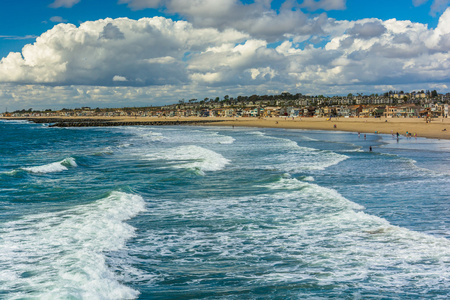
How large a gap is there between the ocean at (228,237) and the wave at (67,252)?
4 cm

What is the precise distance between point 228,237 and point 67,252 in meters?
4.65

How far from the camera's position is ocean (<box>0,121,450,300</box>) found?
873 centimetres

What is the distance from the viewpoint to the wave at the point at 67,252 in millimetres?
8469

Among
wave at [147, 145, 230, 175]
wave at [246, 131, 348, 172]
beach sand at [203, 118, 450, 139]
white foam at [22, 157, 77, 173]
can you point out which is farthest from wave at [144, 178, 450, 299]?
beach sand at [203, 118, 450, 139]

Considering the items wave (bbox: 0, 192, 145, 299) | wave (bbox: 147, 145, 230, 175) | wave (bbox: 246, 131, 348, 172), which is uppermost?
wave (bbox: 246, 131, 348, 172)

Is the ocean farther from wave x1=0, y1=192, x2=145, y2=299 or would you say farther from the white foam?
the white foam

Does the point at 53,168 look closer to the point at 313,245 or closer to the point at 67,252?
the point at 67,252

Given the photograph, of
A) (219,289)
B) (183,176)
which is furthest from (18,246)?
(183,176)

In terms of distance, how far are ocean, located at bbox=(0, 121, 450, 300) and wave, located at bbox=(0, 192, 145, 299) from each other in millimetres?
39

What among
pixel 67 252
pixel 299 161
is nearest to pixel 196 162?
pixel 299 161

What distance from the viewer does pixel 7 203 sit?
57.1ft

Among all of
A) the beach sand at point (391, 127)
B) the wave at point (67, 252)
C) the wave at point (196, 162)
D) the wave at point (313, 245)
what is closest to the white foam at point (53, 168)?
the wave at point (196, 162)

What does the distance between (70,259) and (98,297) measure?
2.52m

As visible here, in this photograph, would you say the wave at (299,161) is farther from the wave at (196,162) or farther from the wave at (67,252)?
the wave at (67,252)
